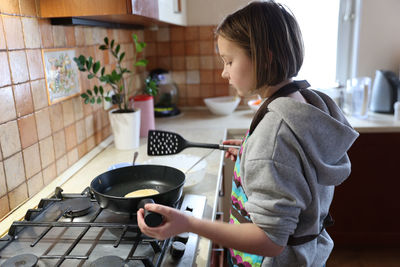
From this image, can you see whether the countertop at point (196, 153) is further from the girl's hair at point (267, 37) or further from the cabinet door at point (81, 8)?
the cabinet door at point (81, 8)

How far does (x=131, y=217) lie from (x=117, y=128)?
733 millimetres

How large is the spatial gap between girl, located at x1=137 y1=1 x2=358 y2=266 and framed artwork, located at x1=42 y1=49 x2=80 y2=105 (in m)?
0.70

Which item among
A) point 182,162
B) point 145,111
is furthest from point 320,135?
point 145,111

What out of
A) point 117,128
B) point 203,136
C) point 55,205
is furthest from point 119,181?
point 203,136

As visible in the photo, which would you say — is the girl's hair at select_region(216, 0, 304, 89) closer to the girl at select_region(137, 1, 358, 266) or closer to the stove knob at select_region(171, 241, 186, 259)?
the girl at select_region(137, 1, 358, 266)

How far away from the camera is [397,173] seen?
193cm

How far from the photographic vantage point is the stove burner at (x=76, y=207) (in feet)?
3.21

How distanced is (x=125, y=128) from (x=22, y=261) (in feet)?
2.86

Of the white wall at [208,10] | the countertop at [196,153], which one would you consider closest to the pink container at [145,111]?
the countertop at [196,153]

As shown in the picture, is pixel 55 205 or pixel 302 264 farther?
pixel 55 205

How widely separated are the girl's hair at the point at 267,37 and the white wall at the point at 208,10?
5.32 feet

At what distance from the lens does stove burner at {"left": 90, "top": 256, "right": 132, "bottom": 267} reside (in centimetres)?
73

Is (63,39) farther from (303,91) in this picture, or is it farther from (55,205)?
(303,91)

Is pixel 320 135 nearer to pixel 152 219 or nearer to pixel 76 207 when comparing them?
pixel 152 219
